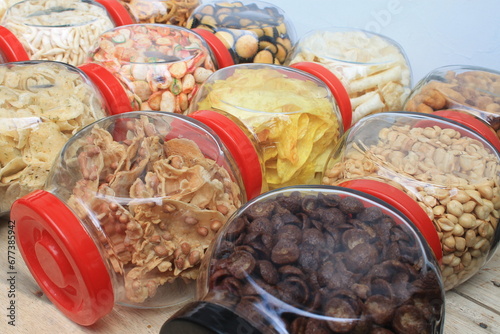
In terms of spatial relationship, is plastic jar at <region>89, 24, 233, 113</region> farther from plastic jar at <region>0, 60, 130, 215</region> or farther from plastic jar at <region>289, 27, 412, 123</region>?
plastic jar at <region>289, 27, 412, 123</region>

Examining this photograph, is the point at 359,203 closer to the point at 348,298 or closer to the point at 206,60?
the point at 348,298

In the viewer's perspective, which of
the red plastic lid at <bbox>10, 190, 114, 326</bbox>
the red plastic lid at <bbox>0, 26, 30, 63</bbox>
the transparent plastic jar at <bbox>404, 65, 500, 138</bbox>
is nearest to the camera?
the red plastic lid at <bbox>10, 190, 114, 326</bbox>

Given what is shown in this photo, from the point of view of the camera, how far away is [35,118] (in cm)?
74

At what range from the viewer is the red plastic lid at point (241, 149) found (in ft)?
2.24

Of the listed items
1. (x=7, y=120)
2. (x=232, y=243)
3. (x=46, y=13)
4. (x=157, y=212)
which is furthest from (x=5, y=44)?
(x=232, y=243)

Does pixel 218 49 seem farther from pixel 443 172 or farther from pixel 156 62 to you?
pixel 443 172

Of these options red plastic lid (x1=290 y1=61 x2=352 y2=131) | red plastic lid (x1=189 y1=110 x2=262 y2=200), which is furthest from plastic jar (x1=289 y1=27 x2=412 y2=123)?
red plastic lid (x1=189 y1=110 x2=262 y2=200)

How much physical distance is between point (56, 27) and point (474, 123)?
76 cm

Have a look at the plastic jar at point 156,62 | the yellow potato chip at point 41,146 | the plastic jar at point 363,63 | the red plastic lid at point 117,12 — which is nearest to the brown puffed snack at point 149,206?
the yellow potato chip at point 41,146

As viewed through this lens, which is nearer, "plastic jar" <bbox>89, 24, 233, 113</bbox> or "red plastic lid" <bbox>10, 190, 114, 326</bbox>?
"red plastic lid" <bbox>10, 190, 114, 326</bbox>

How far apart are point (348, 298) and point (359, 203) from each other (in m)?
0.12

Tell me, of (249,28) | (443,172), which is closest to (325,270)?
(443,172)

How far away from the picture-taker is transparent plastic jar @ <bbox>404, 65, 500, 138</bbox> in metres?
0.82

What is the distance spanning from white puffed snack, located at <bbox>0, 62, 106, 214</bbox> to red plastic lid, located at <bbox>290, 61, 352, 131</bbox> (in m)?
0.36
